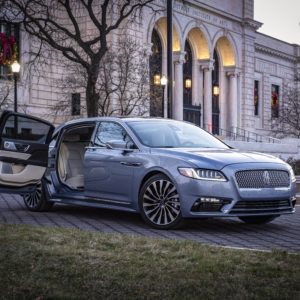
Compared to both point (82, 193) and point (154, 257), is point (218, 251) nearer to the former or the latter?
point (154, 257)

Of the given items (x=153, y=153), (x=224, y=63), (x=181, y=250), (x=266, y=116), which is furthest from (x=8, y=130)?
(x=266, y=116)

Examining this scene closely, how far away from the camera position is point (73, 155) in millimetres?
12047

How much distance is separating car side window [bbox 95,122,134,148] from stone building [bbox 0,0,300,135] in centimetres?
3536

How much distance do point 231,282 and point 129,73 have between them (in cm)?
3072

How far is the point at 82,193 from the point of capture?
36.2ft

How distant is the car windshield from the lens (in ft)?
34.0

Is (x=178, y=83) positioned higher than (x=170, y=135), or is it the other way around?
(x=178, y=83)

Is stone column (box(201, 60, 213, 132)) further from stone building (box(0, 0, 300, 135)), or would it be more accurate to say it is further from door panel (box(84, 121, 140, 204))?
door panel (box(84, 121, 140, 204))

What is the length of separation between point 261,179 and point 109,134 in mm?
2689

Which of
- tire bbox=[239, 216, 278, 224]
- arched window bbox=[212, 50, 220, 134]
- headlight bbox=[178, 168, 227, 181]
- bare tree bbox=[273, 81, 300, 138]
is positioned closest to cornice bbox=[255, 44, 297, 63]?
bare tree bbox=[273, 81, 300, 138]

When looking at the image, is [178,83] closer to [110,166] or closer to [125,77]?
[125,77]

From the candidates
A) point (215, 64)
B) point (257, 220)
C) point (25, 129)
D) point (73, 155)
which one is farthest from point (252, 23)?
point (25, 129)

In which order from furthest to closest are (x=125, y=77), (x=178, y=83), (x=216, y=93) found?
(x=216, y=93) < (x=178, y=83) < (x=125, y=77)

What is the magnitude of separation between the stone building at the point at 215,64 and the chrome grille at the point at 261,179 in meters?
36.7
